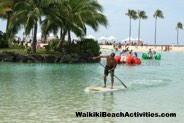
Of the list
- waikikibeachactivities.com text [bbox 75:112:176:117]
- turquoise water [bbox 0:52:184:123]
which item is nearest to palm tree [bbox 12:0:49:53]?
turquoise water [bbox 0:52:184:123]

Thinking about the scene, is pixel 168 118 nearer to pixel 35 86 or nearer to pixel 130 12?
pixel 35 86

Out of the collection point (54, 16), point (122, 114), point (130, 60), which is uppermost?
point (54, 16)

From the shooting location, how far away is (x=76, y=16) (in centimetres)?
4169

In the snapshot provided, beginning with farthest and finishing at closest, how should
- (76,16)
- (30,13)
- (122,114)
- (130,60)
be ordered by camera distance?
(130,60)
(76,16)
(30,13)
(122,114)

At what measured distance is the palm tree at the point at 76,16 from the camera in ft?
136

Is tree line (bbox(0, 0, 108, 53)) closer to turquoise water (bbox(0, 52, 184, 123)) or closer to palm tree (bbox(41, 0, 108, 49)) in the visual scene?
palm tree (bbox(41, 0, 108, 49))

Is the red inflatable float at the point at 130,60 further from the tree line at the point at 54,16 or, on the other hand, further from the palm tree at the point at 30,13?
the palm tree at the point at 30,13

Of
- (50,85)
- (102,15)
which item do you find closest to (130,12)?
(102,15)

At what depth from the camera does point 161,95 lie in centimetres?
1789

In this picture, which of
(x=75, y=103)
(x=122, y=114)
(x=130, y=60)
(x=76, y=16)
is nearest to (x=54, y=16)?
(x=76, y=16)

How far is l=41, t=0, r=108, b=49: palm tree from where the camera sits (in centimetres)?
4134

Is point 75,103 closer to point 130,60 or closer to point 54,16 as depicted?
point 54,16

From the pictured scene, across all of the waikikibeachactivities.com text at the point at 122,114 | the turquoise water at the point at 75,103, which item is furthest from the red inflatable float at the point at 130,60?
the waikikibeachactivities.com text at the point at 122,114

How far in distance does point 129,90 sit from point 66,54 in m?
23.3
